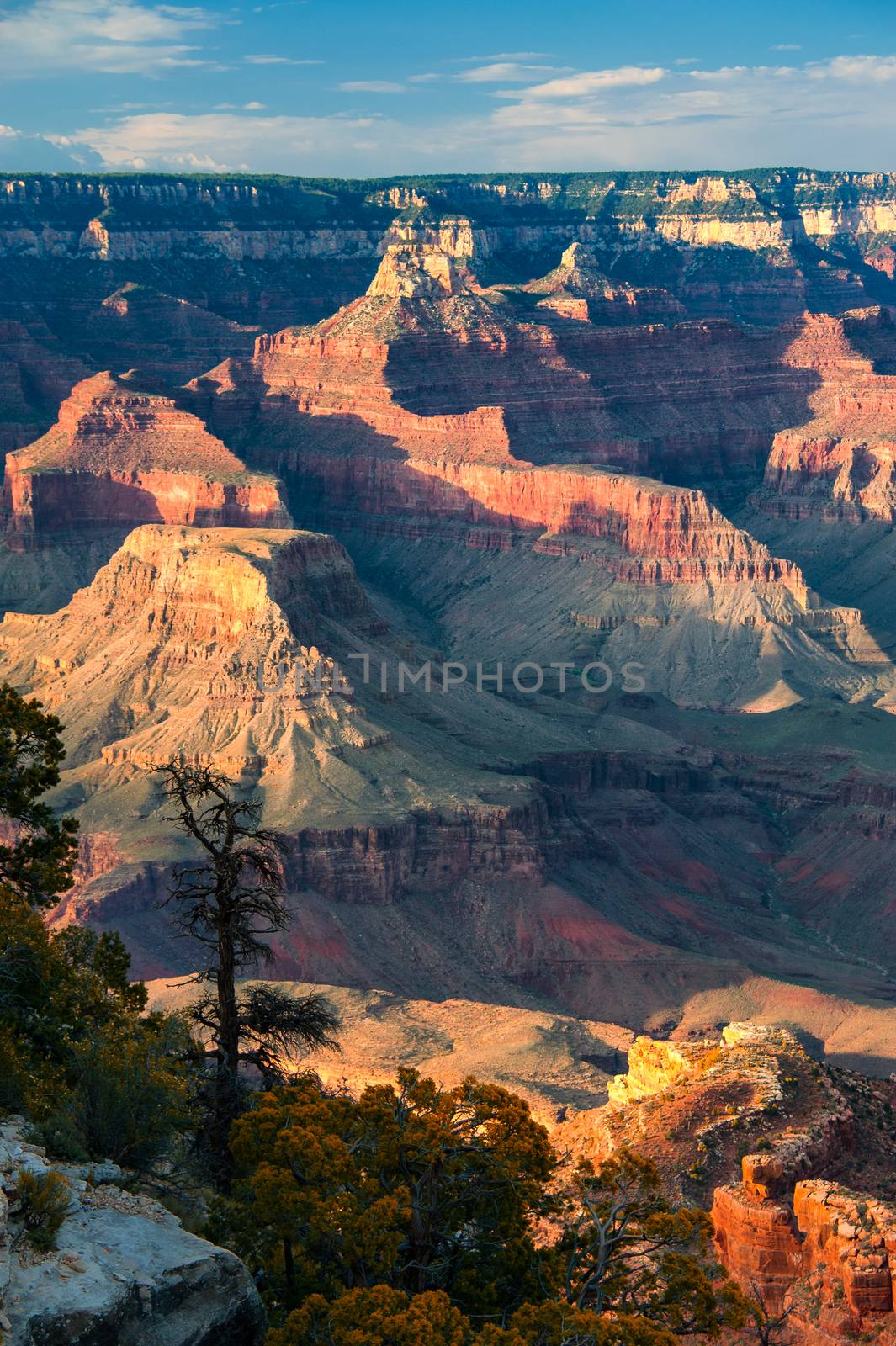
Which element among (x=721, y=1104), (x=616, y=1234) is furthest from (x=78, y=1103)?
(x=721, y=1104)

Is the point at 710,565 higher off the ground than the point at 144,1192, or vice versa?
the point at 144,1192

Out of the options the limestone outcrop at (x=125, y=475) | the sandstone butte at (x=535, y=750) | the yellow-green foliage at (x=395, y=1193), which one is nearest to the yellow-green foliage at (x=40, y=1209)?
the yellow-green foliage at (x=395, y=1193)

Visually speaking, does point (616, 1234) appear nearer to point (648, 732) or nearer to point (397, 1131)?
point (397, 1131)

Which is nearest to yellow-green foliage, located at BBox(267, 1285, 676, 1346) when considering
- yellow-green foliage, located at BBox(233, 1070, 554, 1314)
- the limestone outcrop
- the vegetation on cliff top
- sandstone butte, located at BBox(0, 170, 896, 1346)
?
the vegetation on cliff top

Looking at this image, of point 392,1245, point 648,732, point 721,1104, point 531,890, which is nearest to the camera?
point 392,1245

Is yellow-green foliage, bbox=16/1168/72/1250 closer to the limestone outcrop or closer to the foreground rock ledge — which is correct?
the foreground rock ledge

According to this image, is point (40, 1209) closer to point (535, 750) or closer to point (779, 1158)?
point (779, 1158)

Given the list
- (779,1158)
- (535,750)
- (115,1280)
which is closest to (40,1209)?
(115,1280)
